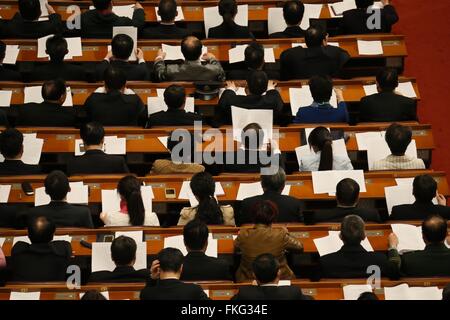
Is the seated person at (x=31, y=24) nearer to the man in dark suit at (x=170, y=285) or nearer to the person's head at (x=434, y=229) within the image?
the man in dark suit at (x=170, y=285)

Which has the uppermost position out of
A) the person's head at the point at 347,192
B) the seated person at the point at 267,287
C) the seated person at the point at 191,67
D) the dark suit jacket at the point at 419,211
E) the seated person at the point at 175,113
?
the seated person at the point at 191,67

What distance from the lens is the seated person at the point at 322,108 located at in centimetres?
996

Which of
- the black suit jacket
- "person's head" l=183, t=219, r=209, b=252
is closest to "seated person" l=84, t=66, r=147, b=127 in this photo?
the black suit jacket

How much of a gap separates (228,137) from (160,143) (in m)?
0.51

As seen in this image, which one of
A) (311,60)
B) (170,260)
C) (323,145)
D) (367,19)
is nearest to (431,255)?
(323,145)

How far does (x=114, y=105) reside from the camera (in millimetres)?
10062

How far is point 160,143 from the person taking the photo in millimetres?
Result: 9727

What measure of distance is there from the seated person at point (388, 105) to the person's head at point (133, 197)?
2.17 m

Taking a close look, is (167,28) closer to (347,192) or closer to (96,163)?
(96,163)

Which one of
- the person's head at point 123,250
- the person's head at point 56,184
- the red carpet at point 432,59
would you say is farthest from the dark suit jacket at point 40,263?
the red carpet at point 432,59

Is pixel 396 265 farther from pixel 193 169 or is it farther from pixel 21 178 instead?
pixel 21 178

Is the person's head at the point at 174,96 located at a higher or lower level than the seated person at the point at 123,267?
higher

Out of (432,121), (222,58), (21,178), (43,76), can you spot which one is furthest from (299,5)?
(21,178)

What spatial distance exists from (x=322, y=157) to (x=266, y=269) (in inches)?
73.9
